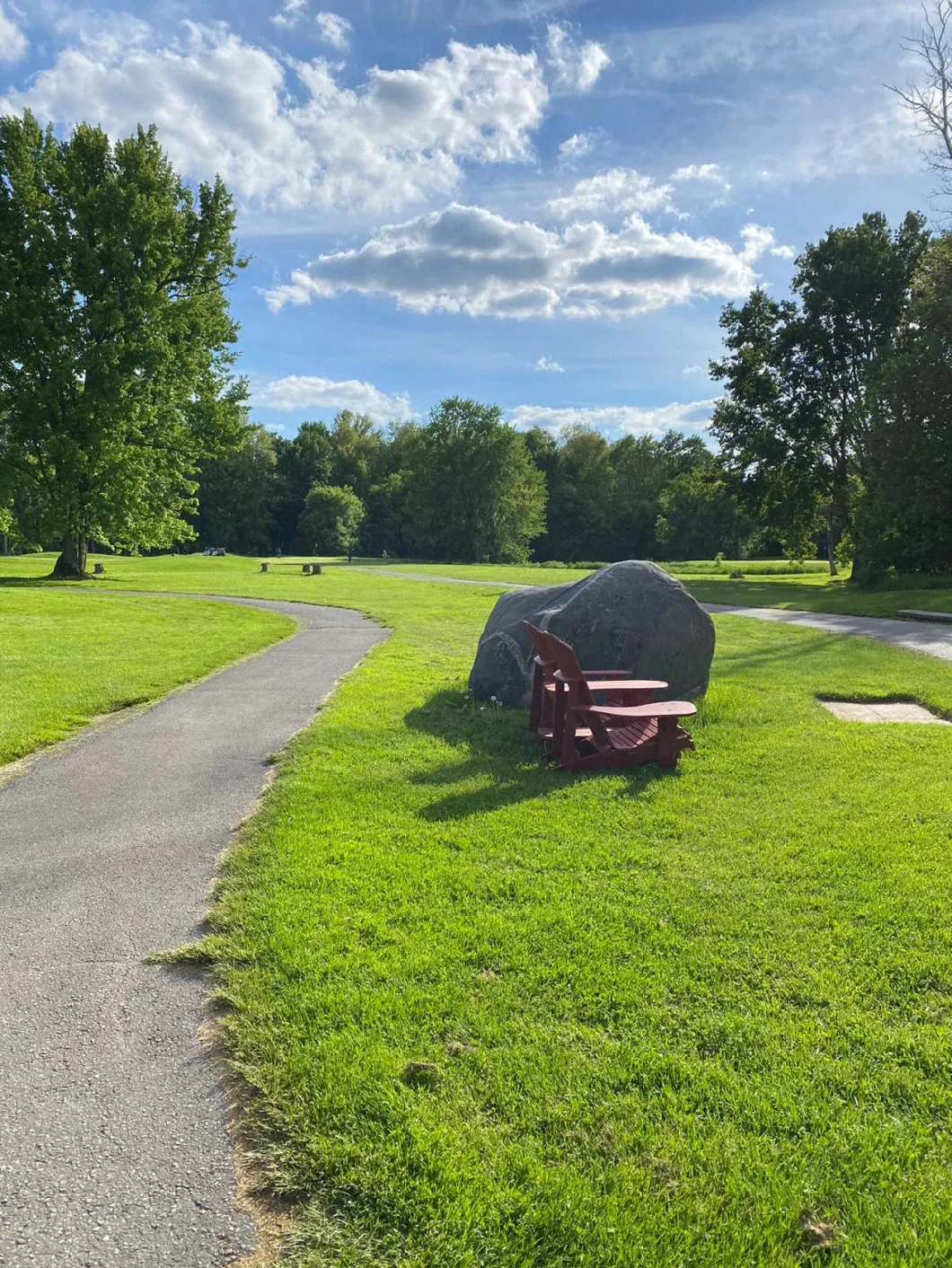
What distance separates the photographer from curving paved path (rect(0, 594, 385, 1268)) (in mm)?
2174

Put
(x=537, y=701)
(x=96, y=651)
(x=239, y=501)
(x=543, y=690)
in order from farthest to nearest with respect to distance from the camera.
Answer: (x=239, y=501)
(x=96, y=651)
(x=537, y=701)
(x=543, y=690)

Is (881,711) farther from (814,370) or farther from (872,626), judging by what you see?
(814,370)

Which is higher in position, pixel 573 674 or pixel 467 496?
pixel 467 496

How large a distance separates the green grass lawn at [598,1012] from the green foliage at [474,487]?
234 feet

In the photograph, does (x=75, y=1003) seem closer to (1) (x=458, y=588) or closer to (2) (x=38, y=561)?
(1) (x=458, y=588)

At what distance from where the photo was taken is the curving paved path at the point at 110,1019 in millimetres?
2174

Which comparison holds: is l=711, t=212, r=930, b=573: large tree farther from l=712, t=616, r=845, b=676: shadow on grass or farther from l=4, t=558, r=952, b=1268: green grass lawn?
l=4, t=558, r=952, b=1268: green grass lawn

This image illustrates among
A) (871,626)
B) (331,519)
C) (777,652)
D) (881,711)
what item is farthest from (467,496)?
(881,711)

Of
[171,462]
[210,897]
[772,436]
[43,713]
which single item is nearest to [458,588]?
[171,462]

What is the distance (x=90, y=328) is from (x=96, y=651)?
2043cm

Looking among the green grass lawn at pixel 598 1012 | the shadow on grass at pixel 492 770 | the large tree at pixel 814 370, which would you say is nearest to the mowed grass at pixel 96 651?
the shadow on grass at pixel 492 770

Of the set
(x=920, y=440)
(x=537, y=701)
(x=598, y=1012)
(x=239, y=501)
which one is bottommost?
(x=598, y=1012)

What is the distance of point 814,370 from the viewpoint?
36344mm

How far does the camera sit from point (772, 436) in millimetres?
36469
